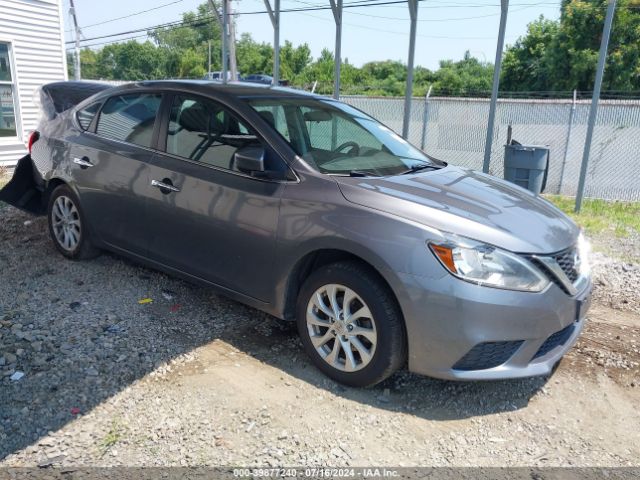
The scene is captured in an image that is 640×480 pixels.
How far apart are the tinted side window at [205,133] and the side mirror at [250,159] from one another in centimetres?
19

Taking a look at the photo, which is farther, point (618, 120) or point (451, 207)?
point (618, 120)

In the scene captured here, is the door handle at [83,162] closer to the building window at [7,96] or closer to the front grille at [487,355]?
the front grille at [487,355]

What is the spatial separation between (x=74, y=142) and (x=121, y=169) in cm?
80

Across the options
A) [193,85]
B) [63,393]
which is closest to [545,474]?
[63,393]

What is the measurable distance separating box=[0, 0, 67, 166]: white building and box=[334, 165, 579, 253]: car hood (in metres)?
9.87

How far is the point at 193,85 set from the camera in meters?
4.14

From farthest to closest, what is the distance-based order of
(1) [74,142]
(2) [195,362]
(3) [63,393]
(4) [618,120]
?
(4) [618,120]
(1) [74,142]
(2) [195,362]
(3) [63,393]

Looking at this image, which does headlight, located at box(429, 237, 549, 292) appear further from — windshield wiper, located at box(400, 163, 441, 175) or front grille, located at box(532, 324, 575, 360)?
windshield wiper, located at box(400, 163, 441, 175)

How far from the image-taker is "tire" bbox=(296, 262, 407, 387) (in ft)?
9.82

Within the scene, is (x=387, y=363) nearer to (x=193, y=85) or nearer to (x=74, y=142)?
(x=193, y=85)

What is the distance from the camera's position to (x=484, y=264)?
9.29ft

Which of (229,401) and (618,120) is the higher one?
(618,120)

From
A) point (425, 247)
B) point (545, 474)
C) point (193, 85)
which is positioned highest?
point (193, 85)

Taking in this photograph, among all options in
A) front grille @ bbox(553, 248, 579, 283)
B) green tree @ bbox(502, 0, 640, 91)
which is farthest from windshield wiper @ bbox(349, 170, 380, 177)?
green tree @ bbox(502, 0, 640, 91)
